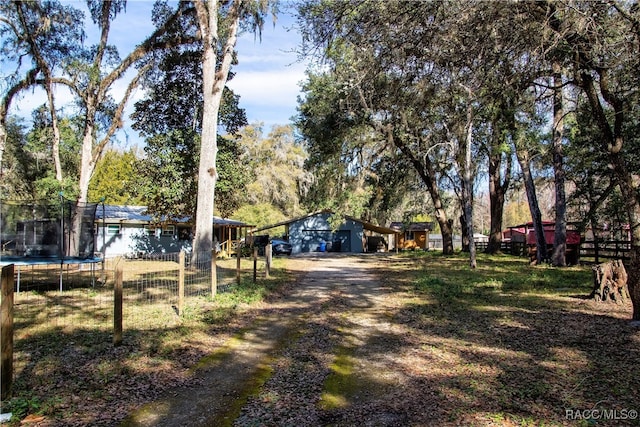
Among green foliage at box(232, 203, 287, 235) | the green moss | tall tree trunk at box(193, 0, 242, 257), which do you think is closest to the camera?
the green moss

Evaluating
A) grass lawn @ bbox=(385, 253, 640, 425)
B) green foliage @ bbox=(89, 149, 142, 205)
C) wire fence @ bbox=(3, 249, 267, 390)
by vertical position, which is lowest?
grass lawn @ bbox=(385, 253, 640, 425)

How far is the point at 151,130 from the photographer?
23.3m

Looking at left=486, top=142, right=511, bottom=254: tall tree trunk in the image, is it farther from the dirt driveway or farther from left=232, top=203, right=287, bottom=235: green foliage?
left=232, top=203, right=287, bottom=235: green foliage

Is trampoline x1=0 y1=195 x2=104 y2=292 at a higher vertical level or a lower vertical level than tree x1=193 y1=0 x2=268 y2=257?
lower

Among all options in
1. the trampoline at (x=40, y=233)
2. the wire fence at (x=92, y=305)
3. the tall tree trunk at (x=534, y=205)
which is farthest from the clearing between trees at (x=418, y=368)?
the tall tree trunk at (x=534, y=205)

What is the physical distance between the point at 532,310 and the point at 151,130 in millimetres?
20944

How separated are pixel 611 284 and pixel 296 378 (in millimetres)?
7691

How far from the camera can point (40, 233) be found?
11.0 meters

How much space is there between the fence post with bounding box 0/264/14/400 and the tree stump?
1017 centimetres

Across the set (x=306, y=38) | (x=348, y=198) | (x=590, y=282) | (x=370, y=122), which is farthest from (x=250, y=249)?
(x=306, y=38)

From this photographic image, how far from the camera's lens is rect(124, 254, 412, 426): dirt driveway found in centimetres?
376

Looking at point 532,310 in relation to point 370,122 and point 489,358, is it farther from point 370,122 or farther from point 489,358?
point 370,122

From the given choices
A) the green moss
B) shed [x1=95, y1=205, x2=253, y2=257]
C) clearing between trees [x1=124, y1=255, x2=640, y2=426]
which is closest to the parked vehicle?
shed [x1=95, y1=205, x2=253, y2=257]

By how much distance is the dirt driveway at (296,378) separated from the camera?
376cm
